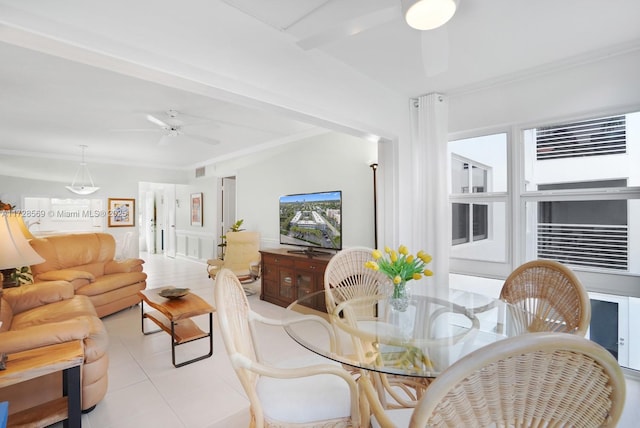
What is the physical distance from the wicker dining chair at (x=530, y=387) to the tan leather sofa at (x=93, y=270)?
4243 mm

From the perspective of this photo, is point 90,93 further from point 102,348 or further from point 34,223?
point 34,223

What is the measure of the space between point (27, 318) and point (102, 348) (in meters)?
1.04

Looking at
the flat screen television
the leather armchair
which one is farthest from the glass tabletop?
the leather armchair

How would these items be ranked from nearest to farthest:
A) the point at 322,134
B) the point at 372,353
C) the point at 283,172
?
the point at 372,353 < the point at 322,134 < the point at 283,172

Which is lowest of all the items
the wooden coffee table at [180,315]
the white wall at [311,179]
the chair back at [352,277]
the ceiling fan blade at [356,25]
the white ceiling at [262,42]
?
the wooden coffee table at [180,315]

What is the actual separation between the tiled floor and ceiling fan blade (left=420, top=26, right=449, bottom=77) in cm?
247

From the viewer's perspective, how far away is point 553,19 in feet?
6.79

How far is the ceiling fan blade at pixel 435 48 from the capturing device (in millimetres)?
1645

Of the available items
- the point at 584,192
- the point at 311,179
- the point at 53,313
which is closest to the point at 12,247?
the point at 53,313

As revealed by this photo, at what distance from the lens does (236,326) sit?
4.59 ft

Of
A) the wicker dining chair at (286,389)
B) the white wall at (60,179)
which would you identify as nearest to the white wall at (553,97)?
the wicker dining chair at (286,389)

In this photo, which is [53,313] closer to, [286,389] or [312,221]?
[286,389]

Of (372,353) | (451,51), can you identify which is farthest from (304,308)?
(451,51)

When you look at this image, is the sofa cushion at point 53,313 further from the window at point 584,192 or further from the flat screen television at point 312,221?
the window at point 584,192
